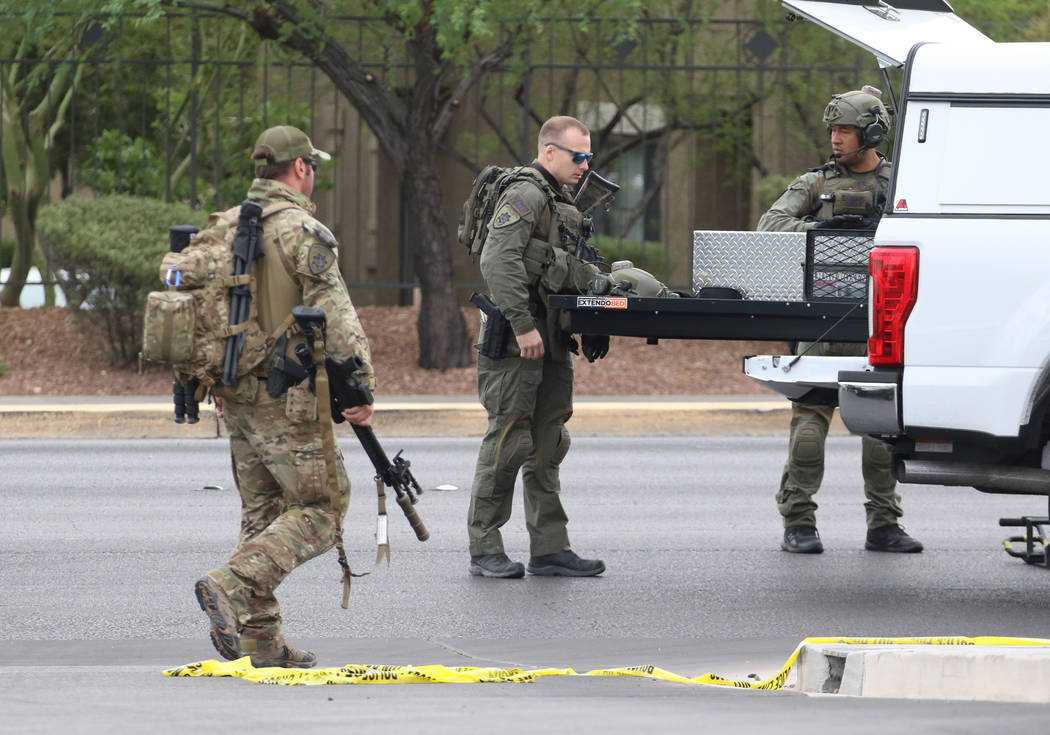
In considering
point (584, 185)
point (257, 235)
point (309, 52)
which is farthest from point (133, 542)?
point (309, 52)

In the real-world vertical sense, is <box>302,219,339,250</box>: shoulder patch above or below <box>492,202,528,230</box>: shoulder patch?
below

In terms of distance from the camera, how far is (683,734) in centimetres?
424

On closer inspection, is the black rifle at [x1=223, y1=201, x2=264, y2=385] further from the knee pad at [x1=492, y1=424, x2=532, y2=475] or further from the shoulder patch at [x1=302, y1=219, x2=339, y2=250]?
the knee pad at [x1=492, y1=424, x2=532, y2=475]

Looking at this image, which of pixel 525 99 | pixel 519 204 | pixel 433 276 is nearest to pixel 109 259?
pixel 433 276

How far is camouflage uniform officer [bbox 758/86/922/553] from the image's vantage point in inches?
320

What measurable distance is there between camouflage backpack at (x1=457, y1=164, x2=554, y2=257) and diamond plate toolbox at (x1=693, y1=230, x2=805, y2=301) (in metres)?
0.84

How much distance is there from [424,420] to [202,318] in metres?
8.92

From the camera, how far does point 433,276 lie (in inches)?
694

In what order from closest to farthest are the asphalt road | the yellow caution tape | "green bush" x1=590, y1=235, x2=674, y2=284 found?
the asphalt road, the yellow caution tape, "green bush" x1=590, y1=235, x2=674, y2=284

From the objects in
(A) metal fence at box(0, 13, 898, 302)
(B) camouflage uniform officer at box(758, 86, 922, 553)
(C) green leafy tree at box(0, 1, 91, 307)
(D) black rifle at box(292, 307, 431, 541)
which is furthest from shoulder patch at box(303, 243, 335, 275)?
(C) green leafy tree at box(0, 1, 91, 307)

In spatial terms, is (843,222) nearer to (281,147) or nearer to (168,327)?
(281,147)

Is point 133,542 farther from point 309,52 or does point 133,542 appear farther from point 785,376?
point 309,52

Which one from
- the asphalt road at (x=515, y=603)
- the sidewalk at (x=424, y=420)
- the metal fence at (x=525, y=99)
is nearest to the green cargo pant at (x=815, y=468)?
the asphalt road at (x=515, y=603)

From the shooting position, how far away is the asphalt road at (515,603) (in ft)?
15.0
